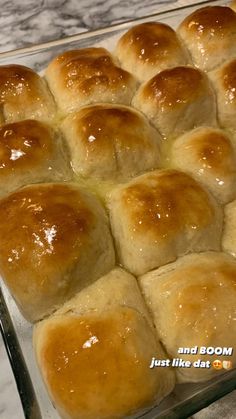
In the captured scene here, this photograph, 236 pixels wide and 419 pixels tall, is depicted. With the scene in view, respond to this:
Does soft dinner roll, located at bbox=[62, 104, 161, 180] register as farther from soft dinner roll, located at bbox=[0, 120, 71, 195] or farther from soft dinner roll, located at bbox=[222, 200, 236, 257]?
soft dinner roll, located at bbox=[222, 200, 236, 257]

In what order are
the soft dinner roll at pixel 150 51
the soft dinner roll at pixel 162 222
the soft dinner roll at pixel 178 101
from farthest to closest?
the soft dinner roll at pixel 150 51 < the soft dinner roll at pixel 178 101 < the soft dinner roll at pixel 162 222

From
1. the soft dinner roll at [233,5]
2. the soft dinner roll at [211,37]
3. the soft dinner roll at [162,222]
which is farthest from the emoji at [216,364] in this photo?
the soft dinner roll at [233,5]

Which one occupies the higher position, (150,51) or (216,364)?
(150,51)

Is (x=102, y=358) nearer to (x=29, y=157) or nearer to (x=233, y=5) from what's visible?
(x=29, y=157)

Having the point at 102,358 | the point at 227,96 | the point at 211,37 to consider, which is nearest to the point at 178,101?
the point at 227,96

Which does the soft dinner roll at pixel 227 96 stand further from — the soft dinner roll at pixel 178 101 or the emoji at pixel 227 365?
the emoji at pixel 227 365

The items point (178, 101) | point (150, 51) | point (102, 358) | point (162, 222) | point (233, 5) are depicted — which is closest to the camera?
point (102, 358)
